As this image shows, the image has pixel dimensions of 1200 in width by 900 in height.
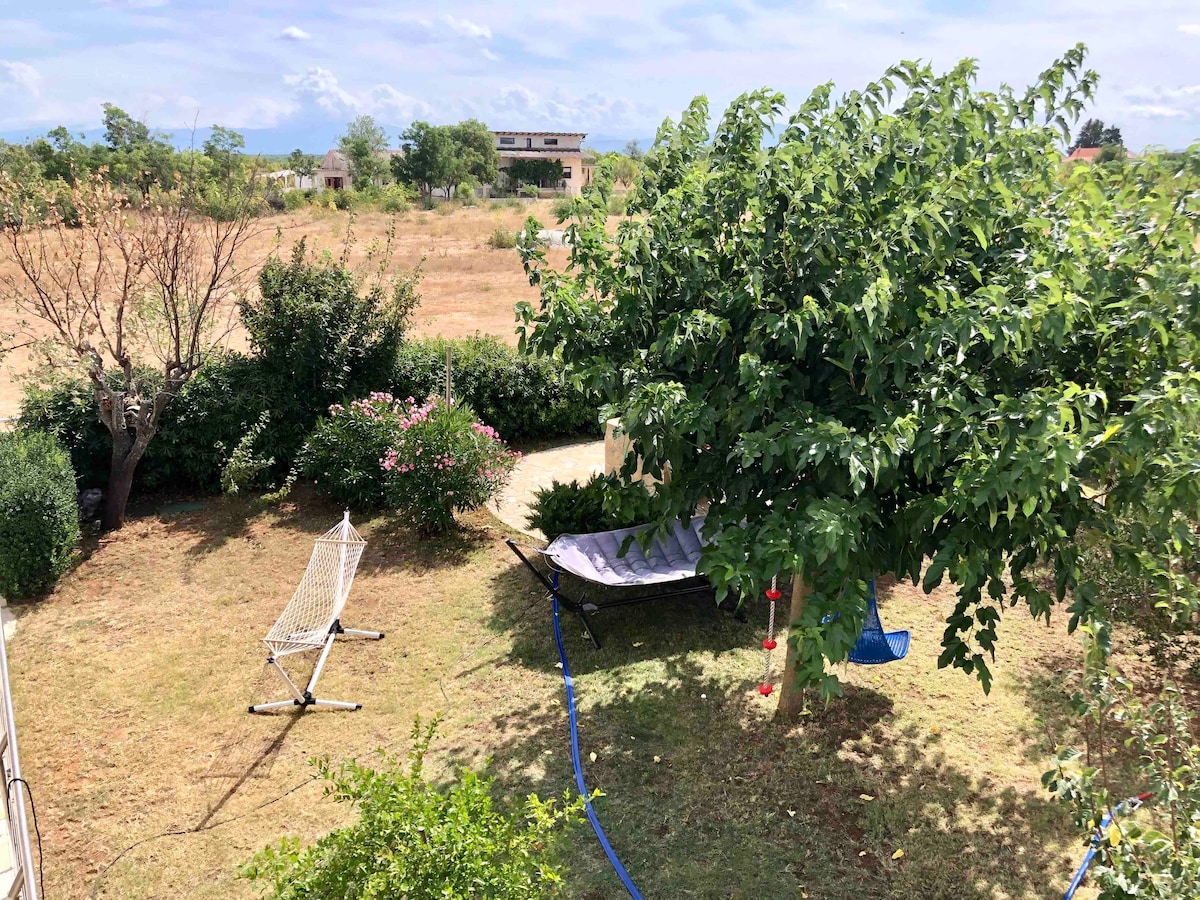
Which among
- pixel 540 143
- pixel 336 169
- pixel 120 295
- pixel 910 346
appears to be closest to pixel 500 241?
pixel 120 295

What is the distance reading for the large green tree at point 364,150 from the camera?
209ft

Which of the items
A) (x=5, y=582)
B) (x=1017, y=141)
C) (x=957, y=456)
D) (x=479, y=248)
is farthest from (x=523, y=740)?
(x=479, y=248)

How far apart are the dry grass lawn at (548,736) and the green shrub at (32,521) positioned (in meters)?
0.25

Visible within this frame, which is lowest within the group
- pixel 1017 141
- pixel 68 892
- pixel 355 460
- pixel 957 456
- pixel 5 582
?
pixel 68 892

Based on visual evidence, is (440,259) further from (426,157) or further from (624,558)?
(426,157)

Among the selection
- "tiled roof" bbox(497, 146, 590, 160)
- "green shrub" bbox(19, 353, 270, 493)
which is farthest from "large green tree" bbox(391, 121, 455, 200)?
"green shrub" bbox(19, 353, 270, 493)

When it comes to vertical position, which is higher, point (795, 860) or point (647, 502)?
point (647, 502)

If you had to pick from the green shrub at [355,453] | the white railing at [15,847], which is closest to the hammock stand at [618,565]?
the green shrub at [355,453]

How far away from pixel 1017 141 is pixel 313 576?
18.4 feet

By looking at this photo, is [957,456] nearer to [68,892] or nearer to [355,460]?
[68,892]

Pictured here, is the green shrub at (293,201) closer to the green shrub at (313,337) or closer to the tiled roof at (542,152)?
the green shrub at (313,337)

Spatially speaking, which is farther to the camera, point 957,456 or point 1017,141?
point 1017,141

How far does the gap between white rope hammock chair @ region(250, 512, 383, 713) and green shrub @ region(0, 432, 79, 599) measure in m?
2.27

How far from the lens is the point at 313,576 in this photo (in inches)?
257
